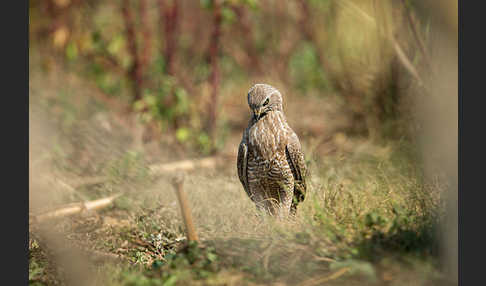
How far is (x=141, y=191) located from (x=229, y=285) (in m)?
1.61

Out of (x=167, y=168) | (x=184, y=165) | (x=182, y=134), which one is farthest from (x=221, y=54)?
(x=167, y=168)

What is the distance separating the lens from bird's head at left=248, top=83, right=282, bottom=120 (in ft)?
8.29

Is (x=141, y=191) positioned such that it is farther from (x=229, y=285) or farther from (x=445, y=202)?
(x=445, y=202)

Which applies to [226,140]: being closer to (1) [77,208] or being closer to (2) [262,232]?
(1) [77,208]

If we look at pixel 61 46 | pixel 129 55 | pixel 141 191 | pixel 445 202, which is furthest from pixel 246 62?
pixel 445 202

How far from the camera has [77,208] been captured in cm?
336

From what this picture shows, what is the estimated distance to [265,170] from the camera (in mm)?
2736

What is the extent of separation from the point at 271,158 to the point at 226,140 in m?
2.41

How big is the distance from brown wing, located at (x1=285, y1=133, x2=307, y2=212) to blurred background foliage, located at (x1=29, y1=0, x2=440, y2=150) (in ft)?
3.98

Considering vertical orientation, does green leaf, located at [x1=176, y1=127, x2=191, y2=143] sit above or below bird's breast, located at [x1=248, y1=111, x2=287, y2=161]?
above

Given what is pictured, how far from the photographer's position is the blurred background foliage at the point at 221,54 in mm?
4281

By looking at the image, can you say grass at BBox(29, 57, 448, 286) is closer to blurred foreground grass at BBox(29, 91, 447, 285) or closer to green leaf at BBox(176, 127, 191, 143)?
blurred foreground grass at BBox(29, 91, 447, 285)

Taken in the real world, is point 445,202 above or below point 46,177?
below

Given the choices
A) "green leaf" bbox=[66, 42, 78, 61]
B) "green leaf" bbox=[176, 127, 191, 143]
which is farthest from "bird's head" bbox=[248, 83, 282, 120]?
"green leaf" bbox=[66, 42, 78, 61]
